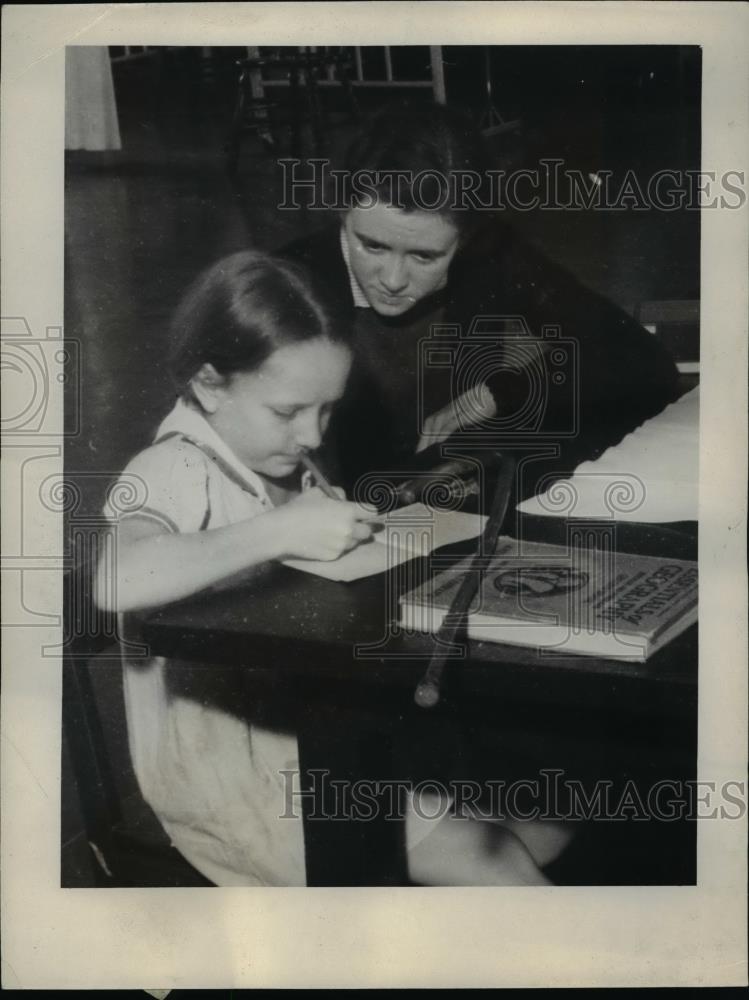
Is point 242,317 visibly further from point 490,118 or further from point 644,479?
point 644,479

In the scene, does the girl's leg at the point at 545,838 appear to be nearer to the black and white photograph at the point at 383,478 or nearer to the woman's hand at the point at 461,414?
the black and white photograph at the point at 383,478

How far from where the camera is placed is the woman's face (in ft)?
4.46

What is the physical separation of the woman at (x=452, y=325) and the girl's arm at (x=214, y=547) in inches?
2.1

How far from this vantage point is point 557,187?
137 centimetres

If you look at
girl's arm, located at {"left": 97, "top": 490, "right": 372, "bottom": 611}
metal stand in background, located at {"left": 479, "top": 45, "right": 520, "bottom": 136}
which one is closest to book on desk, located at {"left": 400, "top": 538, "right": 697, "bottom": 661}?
girl's arm, located at {"left": 97, "top": 490, "right": 372, "bottom": 611}

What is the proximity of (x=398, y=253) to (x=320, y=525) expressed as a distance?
1.08 ft

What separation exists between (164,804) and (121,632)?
21 cm

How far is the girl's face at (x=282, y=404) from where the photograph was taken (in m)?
1.36

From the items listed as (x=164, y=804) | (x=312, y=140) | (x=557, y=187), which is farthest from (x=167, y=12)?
(x=164, y=804)

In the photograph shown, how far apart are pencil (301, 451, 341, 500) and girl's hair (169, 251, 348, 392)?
0.12 m

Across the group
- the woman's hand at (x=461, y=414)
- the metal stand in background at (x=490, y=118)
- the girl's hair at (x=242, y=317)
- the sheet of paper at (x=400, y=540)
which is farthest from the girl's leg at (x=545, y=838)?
the metal stand in background at (x=490, y=118)

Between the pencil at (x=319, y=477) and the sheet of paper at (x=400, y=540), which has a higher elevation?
the pencil at (x=319, y=477)

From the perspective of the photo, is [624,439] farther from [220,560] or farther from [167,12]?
[167,12]

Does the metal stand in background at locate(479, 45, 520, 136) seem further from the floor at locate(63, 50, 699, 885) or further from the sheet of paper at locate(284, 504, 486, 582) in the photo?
the sheet of paper at locate(284, 504, 486, 582)
